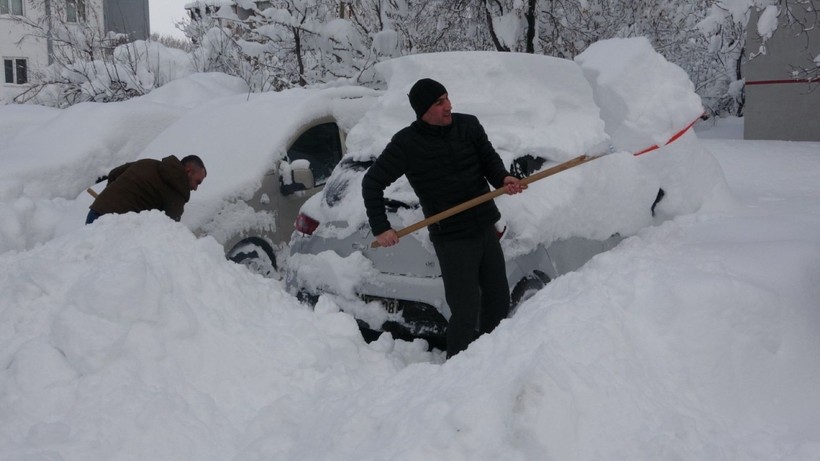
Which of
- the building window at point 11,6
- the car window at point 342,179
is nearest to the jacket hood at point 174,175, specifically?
the car window at point 342,179

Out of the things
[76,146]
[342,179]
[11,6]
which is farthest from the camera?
[11,6]

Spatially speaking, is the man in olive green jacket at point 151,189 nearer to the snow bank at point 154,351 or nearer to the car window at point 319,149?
the snow bank at point 154,351

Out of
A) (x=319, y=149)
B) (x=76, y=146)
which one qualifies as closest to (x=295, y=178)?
(x=319, y=149)

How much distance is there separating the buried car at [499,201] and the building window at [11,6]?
2933 centimetres

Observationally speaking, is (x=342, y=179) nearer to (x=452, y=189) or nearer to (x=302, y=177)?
(x=302, y=177)

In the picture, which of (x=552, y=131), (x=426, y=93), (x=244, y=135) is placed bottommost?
(x=244, y=135)

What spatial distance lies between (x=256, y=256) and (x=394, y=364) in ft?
6.77

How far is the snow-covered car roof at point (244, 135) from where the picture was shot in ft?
18.7

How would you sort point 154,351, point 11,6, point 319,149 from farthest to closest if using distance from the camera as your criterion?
point 11,6 < point 319,149 < point 154,351

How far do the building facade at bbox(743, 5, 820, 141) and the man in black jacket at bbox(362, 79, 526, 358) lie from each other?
10.7 m

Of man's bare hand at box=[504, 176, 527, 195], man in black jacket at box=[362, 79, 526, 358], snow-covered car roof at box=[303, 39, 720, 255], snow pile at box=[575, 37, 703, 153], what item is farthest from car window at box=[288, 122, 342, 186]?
man's bare hand at box=[504, 176, 527, 195]

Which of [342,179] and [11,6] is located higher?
[11,6]

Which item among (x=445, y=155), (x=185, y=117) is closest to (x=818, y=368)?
(x=445, y=155)

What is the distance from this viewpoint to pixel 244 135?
6.25 meters
